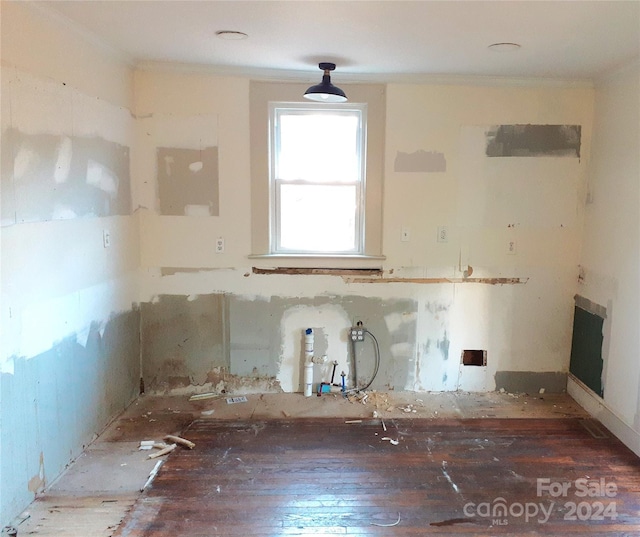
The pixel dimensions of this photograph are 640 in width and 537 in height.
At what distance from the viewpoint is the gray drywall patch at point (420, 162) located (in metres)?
3.60

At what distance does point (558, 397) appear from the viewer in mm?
3760

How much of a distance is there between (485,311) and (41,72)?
326 cm

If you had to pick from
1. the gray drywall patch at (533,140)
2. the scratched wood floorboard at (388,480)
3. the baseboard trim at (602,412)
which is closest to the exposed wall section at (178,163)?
the scratched wood floorboard at (388,480)

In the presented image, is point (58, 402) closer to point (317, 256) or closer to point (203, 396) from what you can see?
point (203, 396)

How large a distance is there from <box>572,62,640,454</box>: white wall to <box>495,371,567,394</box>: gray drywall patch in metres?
0.26

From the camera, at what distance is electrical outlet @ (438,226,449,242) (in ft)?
12.0

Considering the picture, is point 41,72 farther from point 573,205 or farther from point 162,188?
point 573,205

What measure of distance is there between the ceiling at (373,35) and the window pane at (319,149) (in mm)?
336

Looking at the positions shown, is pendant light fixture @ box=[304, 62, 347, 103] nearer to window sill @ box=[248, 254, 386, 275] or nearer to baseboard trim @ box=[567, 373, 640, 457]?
window sill @ box=[248, 254, 386, 275]

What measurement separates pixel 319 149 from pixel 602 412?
272cm

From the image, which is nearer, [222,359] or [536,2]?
[536,2]

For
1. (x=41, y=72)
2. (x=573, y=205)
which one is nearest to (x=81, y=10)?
(x=41, y=72)

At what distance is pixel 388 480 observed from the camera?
8.59 feet

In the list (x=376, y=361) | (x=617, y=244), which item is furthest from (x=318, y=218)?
(x=617, y=244)
